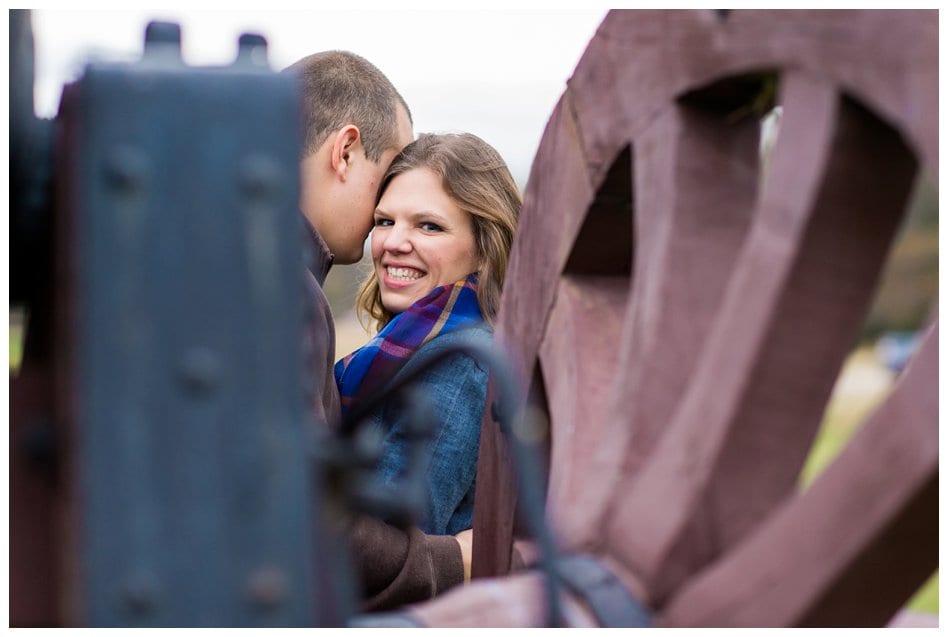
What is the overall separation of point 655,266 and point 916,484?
31 cm

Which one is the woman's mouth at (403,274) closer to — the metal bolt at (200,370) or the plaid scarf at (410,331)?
the plaid scarf at (410,331)

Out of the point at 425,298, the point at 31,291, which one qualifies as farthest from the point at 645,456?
the point at 425,298

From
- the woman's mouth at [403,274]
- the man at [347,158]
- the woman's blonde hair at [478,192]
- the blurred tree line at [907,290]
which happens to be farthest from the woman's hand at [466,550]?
the blurred tree line at [907,290]

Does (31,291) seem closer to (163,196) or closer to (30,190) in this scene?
(30,190)

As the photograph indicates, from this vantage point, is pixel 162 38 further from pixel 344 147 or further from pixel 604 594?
pixel 344 147

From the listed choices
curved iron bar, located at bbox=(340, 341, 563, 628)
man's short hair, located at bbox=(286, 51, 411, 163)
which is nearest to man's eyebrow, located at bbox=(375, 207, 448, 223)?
man's short hair, located at bbox=(286, 51, 411, 163)

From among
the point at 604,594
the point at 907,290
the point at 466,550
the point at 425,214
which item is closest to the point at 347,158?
the point at 425,214

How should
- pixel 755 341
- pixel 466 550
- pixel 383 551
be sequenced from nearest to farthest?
pixel 755 341, pixel 383 551, pixel 466 550

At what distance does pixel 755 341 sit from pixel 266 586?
0.37 m

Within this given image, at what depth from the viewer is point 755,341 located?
33.4 inches

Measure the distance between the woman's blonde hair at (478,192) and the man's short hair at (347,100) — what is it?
0.23ft

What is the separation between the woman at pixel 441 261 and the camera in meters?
2.24

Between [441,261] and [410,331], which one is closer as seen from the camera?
[410,331]

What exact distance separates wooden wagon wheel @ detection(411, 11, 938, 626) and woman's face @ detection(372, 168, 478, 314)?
132 centimetres
